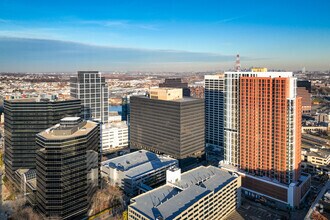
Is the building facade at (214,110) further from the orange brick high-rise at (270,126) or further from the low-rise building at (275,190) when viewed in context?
the low-rise building at (275,190)

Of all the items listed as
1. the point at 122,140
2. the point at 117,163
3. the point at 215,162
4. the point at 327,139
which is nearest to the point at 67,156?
the point at 117,163

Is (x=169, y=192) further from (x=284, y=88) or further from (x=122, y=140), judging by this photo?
(x=122, y=140)

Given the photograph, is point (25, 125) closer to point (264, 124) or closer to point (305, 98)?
point (264, 124)

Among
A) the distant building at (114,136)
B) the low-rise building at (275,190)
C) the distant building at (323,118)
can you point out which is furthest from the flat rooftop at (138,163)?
the distant building at (323,118)

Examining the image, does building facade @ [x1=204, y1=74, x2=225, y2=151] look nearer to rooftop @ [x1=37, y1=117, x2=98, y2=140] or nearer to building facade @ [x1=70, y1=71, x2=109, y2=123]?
building facade @ [x1=70, y1=71, x2=109, y2=123]

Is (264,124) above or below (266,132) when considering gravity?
above

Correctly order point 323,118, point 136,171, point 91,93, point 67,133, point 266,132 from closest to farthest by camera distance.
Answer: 1. point 67,133
2. point 266,132
3. point 136,171
4. point 91,93
5. point 323,118

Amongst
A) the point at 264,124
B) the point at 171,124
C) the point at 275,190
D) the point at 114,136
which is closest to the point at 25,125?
the point at 171,124

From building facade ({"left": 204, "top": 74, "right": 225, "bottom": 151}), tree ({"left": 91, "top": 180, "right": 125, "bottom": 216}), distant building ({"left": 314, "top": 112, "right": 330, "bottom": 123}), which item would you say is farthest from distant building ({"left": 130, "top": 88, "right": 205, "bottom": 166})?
distant building ({"left": 314, "top": 112, "right": 330, "bottom": 123})
